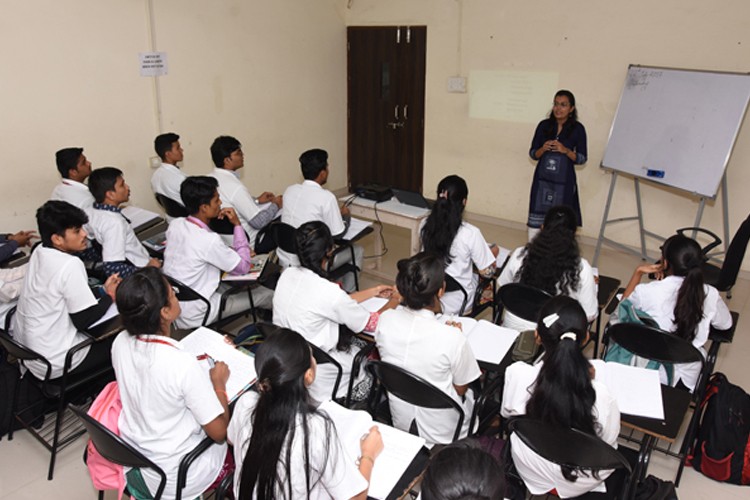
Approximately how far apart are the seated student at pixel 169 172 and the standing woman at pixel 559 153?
9.18 ft

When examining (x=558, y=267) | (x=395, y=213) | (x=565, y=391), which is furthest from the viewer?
(x=395, y=213)

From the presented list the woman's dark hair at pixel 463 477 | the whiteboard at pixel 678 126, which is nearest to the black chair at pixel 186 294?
the woman's dark hair at pixel 463 477

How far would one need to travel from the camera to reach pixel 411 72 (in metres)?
6.29

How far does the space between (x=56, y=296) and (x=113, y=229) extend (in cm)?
79

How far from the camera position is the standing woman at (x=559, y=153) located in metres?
4.59

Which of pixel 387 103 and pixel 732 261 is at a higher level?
pixel 387 103

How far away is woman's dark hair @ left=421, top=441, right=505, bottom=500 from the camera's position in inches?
49.7

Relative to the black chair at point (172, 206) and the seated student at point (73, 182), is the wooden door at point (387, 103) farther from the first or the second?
the seated student at point (73, 182)

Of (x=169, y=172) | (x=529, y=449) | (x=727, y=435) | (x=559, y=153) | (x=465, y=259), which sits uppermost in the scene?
(x=559, y=153)

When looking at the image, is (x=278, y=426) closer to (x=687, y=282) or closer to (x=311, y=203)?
(x=687, y=282)

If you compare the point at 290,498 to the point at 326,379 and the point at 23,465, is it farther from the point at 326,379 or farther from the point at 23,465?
the point at 23,465

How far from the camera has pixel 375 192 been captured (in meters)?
4.34

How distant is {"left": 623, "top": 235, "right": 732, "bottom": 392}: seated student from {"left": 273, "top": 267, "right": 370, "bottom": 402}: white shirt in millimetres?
1300

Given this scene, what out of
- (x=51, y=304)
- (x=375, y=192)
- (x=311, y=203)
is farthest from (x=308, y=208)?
(x=51, y=304)
